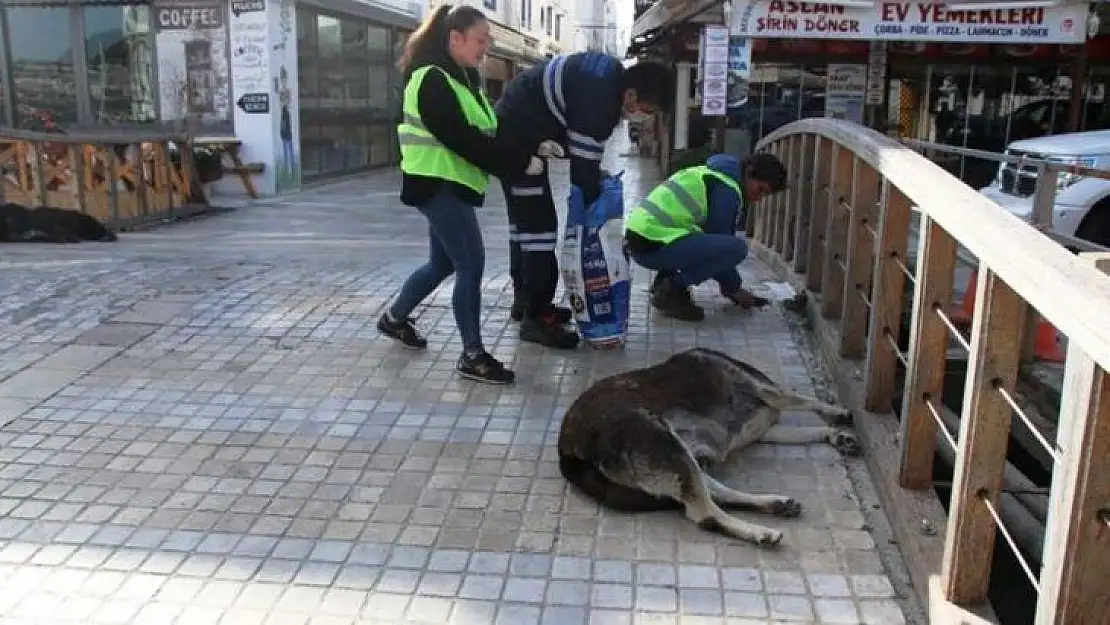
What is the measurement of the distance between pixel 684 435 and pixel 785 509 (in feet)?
1.60

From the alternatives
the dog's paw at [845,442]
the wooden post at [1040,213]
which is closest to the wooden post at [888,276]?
the dog's paw at [845,442]

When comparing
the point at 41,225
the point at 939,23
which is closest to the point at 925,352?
the point at 41,225

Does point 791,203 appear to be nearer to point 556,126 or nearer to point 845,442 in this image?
point 556,126

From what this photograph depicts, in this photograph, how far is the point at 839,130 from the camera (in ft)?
16.1

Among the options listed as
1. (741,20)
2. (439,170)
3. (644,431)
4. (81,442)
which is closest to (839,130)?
(439,170)

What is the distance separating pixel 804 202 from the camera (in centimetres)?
638

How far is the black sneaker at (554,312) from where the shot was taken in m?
5.35

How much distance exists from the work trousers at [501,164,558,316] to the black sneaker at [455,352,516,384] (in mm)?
671

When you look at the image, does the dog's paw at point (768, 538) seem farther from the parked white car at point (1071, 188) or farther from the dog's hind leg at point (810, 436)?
the parked white car at point (1071, 188)

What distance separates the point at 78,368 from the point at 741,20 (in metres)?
8.87

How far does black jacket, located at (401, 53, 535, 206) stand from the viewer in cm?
436

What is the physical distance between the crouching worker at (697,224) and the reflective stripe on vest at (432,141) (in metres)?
1.42

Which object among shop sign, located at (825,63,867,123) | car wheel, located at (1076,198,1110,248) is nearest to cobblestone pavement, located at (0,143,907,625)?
car wheel, located at (1076,198,1110,248)

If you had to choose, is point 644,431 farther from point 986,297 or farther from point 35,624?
point 35,624
